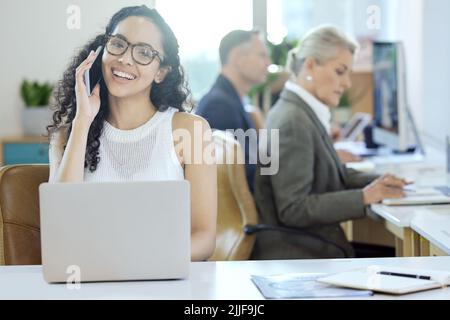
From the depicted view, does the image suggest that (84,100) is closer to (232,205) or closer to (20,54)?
(232,205)

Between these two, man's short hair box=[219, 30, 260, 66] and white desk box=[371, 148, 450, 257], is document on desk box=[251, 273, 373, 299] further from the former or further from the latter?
man's short hair box=[219, 30, 260, 66]

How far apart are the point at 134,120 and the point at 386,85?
2164 mm

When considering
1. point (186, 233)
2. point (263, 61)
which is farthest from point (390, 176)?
point (263, 61)

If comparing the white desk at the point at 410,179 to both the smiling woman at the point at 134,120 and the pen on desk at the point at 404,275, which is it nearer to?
the smiling woman at the point at 134,120

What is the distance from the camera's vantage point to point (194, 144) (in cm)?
236

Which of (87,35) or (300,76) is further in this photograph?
(300,76)

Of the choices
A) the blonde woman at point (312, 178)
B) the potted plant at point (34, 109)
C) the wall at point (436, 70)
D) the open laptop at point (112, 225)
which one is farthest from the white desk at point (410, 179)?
the potted plant at point (34, 109)

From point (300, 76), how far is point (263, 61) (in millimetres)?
1681

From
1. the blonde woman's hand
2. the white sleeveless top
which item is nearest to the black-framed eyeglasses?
the white sleeveless top

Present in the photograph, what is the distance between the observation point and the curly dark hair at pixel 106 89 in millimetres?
2338

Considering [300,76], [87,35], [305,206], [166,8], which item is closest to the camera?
[87,35]

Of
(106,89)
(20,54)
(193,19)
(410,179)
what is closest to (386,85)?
(410,179)

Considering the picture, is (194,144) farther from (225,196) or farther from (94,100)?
(225,196)

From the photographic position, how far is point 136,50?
2.33m
